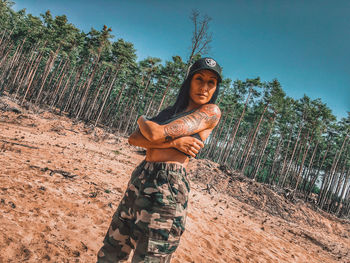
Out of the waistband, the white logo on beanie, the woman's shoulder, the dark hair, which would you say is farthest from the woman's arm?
the white logo on beanie

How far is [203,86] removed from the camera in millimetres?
1632

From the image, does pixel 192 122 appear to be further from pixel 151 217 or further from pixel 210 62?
pixel 151 217

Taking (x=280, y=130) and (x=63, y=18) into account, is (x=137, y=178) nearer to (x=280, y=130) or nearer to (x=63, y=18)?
(x=63, y=18)

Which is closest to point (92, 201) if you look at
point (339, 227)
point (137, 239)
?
point (137, 239)

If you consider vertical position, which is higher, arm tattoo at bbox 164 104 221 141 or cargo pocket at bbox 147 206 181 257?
arm tattoo at bbox 164 104 221 141

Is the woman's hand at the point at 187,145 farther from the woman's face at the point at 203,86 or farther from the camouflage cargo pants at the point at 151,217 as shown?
the woman's face at the point at 203,86

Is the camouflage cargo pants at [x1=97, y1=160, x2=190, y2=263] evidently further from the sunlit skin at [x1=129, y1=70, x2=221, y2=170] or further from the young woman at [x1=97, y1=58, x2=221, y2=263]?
the sunlit skin at [x1=129, y1=70, x2=221, y2=170]

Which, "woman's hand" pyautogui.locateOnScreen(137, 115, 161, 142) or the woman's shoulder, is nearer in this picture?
"woman's hand" pyautogui.locateOnScreen(137, 115, 161, 142)

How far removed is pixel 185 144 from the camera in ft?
4.74

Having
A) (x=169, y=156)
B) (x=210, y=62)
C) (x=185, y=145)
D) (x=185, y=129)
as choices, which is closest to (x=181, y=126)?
(x=185, y=129)

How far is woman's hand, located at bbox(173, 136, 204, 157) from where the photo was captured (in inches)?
56.3

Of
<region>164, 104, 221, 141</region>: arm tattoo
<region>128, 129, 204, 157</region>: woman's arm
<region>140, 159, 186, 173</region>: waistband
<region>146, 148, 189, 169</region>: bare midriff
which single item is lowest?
<region>140, 159, 186, 173</region>: waistband

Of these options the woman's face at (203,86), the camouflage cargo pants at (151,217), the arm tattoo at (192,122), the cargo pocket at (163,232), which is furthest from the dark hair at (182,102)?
the cargo pocket at (163,232)

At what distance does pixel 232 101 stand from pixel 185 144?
3364 centimetres
